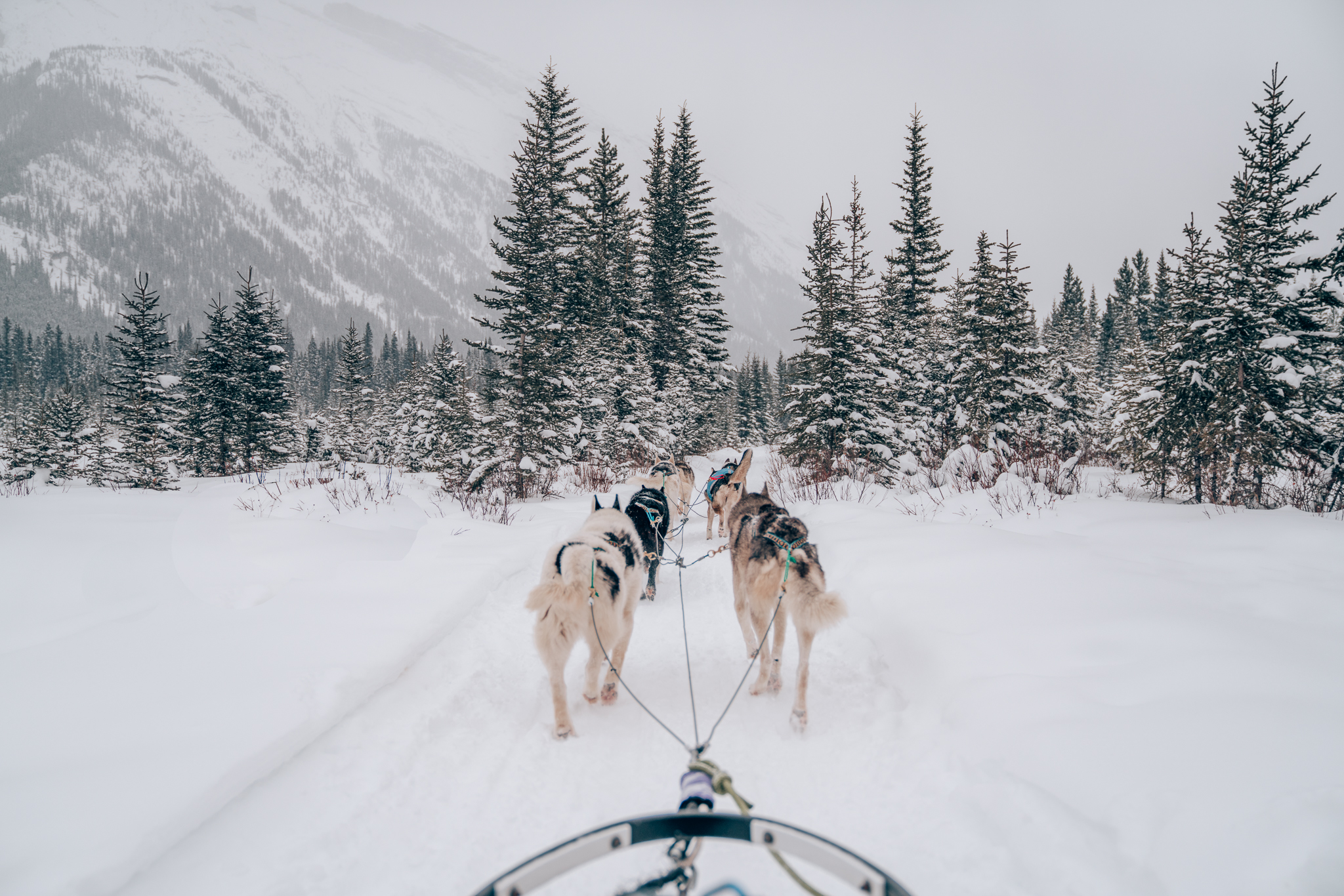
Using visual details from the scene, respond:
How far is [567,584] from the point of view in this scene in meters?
3.29

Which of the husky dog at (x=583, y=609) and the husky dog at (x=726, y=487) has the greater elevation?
the husky dog at (x=726, y=487)

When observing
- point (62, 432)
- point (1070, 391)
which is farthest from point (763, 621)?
point (62, 432)

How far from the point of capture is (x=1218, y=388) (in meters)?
9.76

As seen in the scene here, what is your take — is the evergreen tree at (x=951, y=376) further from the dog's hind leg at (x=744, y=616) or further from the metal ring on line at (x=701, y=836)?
the metal ring on line at (x=701, y=836)

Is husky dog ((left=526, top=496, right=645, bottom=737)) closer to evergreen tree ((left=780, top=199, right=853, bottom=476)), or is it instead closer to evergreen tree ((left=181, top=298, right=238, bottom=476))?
evergreen tree ((left=780, top=199, right=853, bottom=476))

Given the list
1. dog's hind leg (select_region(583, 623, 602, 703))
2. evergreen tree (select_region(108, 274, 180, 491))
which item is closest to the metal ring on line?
dog's hind leg (select_region(583, 623, 602, 703))

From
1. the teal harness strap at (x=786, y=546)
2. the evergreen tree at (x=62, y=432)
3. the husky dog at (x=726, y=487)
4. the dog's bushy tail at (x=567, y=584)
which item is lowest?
the dog's bushy tail at (x=567, y=584)

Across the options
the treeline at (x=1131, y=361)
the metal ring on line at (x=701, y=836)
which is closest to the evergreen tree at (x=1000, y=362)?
the treeline at (x=1131, y=361)

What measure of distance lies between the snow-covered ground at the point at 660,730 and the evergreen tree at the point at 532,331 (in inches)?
330

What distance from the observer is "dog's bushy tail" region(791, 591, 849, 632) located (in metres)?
3.27

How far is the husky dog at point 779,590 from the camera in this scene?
11.0 ft

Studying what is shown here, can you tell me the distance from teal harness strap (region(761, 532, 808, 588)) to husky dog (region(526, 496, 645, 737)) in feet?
3.76

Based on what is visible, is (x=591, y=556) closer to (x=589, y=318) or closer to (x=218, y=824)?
(x=218, y=824)

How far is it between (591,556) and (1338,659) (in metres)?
4.28
